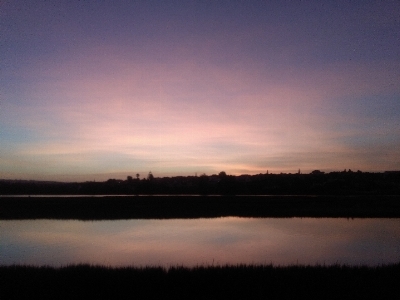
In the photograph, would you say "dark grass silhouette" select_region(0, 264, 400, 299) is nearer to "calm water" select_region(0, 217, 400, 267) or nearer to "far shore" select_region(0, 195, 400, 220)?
"calm water" select_region(0, 217, 400, 267)

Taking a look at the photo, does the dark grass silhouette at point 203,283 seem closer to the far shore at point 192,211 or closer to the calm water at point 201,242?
the calm water at point 201,242

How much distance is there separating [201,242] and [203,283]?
9.50m

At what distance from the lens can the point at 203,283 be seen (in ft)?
31.4

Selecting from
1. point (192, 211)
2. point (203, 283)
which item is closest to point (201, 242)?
point (203, 283)

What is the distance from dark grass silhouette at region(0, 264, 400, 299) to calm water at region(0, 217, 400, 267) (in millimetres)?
2932

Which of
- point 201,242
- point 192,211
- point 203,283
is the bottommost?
point 201,242

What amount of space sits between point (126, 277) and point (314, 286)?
5.04 metres

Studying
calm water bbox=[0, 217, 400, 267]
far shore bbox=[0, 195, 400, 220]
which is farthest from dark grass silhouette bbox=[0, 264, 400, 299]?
far shore bbox=[0, 195, 400, 220]

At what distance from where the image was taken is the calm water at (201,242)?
49.5 feet

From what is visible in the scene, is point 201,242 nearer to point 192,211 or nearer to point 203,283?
point 203,283

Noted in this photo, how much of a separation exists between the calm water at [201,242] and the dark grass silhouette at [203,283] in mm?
2932

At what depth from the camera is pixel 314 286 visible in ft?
30.2

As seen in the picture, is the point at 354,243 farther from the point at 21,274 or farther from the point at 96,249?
the point at 21,274

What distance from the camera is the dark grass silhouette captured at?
8.55 m
